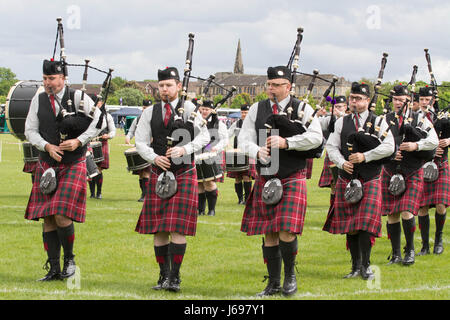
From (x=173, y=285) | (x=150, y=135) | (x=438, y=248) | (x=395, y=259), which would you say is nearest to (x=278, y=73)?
(x=150, y=135)

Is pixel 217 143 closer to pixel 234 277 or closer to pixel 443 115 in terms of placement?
pixel 443 115

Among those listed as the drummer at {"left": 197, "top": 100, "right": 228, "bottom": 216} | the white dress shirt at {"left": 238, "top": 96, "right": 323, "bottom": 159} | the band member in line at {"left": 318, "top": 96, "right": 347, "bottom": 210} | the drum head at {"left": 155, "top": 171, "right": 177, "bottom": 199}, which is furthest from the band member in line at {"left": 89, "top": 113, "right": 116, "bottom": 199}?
the white dress shirt at {"left": 238, "top": 96, "right": 323, "bottom": 159}

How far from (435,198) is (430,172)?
0.31 m

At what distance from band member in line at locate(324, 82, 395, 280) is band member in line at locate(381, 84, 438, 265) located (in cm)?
87

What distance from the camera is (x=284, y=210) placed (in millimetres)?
5477

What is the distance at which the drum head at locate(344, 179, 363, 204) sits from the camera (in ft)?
20.4

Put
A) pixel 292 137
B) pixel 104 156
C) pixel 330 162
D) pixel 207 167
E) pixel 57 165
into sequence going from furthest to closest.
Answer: pixel 104 156 < pixel 207 167 < pixel 330 162 < pixel 57 165 < pixel 292 137

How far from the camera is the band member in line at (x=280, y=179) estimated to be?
547 cm

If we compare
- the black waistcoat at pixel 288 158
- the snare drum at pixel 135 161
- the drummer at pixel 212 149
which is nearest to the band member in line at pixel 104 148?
the snare drum at pixel 135 161

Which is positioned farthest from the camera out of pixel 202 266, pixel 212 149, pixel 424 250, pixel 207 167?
pixel 212 149

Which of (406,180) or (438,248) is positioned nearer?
(406,180)

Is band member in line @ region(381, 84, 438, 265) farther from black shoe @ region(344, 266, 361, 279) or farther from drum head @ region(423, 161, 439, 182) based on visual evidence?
black shoe @ region(344, 266, 361, 279)

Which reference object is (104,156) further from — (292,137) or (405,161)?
(292,137)
